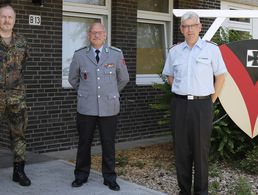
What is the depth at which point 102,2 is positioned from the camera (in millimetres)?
7969

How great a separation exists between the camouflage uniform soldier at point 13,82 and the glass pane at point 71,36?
95.3 inches

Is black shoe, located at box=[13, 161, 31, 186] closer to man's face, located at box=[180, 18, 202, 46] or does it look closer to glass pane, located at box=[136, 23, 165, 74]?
man's face, located at box=[180, 18, 202, 46]

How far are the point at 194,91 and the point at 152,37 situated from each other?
15.2 feet

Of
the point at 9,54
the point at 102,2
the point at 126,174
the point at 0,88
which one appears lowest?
the point at 126,174

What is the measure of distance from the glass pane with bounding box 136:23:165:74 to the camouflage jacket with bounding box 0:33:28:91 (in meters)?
3.86

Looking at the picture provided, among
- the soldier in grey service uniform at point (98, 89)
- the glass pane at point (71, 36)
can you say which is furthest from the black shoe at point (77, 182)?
the glass pane at point (71, 36)

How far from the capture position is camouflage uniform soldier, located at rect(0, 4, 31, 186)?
4973 mm

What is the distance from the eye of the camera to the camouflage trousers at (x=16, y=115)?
505cm

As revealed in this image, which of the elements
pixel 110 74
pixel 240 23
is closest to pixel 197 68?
pixel 110 74

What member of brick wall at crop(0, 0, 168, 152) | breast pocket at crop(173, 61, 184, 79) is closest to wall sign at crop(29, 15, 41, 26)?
brick wall at crop(0, 0, 168, 152)

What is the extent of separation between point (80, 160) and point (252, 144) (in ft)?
8.27

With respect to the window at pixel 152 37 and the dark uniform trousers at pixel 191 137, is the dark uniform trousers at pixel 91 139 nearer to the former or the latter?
the dark uniform trousers at pixel 191 137

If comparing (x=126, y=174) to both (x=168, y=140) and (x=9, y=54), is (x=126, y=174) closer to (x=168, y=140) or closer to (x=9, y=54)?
(x=9, y=54)

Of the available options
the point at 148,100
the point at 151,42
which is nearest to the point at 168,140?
the point at 148,100
